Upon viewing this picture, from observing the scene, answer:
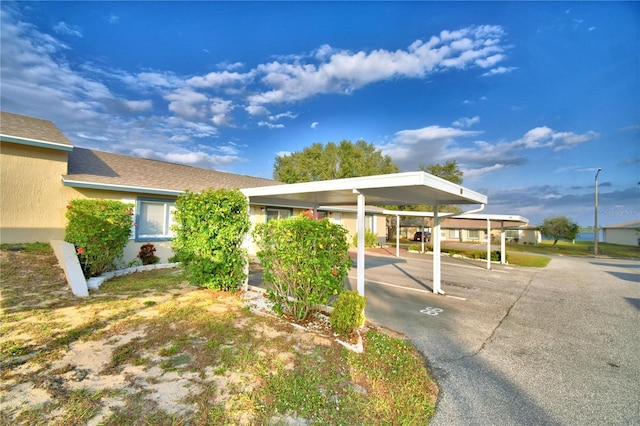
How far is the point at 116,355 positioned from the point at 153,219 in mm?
8217

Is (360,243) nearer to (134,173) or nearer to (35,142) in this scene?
(35,142)

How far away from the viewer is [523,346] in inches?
177

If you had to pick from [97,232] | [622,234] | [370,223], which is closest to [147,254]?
[97,232]

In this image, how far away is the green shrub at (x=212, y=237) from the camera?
589cm

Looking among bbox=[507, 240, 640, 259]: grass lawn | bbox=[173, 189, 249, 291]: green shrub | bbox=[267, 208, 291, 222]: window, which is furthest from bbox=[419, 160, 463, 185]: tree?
bbox=[173, 189, 249, 291]: green shrub

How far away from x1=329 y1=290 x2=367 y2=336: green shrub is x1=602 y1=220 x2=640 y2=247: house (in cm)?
4792

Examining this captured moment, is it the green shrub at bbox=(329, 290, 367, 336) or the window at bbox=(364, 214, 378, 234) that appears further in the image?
the window at bbox=(364, 214, 378, 234)

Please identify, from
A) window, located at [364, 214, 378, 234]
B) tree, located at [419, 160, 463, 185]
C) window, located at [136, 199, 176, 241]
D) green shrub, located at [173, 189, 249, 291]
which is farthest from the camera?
tree, located at [419, 160, 463, 185]

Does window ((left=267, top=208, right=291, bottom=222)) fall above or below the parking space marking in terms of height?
above

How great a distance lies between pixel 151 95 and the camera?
42.8ft

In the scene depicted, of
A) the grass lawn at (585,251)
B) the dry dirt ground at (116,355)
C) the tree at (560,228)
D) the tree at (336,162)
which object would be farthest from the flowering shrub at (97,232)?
the tree at (560,228)

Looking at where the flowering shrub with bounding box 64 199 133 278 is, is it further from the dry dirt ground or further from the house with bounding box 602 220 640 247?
the house with bounding box 602 220 640 247

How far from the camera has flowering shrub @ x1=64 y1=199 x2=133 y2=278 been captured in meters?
6.64

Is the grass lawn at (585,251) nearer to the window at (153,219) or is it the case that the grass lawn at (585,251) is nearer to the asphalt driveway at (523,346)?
the asphalt driveway at (523,346)
